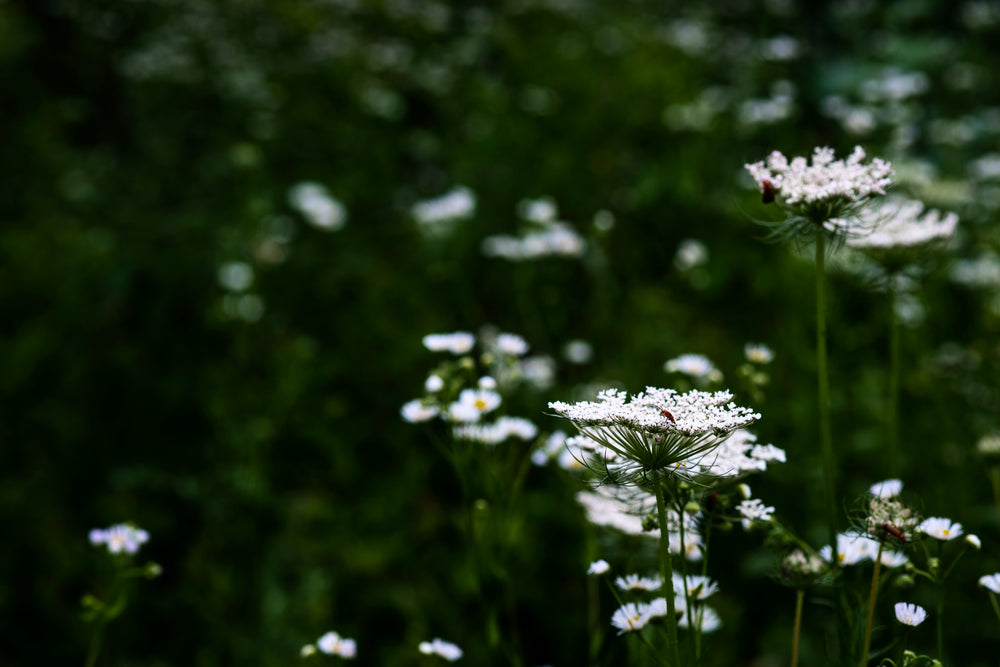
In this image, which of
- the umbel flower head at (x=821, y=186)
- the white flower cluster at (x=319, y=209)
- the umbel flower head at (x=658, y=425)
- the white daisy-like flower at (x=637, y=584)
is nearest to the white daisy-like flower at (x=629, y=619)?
the white daisy-like flower at (x=637, y=584)

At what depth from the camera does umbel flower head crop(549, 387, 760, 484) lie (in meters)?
1.07

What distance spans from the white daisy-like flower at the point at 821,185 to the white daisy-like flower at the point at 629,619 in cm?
75

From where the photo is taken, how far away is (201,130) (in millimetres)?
5668

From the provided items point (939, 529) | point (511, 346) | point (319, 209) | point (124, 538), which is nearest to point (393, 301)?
point (319, 209)

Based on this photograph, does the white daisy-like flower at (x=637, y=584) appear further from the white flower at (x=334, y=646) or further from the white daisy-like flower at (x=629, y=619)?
the white flower at (x=334, y=646)

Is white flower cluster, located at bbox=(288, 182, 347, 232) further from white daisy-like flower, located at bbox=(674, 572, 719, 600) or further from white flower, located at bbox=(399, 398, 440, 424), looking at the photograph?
white daisy-like flower, located at bbox=(674, 572, 719, 600)

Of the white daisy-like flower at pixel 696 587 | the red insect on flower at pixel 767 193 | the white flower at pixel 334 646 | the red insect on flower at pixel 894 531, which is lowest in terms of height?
the white flower at pixel 334 646

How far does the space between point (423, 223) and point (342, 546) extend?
1.59 m

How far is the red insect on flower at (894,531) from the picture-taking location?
3.96 ft

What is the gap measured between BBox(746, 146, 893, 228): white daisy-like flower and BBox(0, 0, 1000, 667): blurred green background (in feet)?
2.76

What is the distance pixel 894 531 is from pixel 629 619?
45 centimetres

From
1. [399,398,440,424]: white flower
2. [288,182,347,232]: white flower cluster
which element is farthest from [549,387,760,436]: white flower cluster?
[288,182,347,232]: white flower cluster

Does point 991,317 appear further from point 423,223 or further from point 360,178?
point 360,178

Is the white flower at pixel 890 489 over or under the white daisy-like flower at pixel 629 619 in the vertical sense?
over
